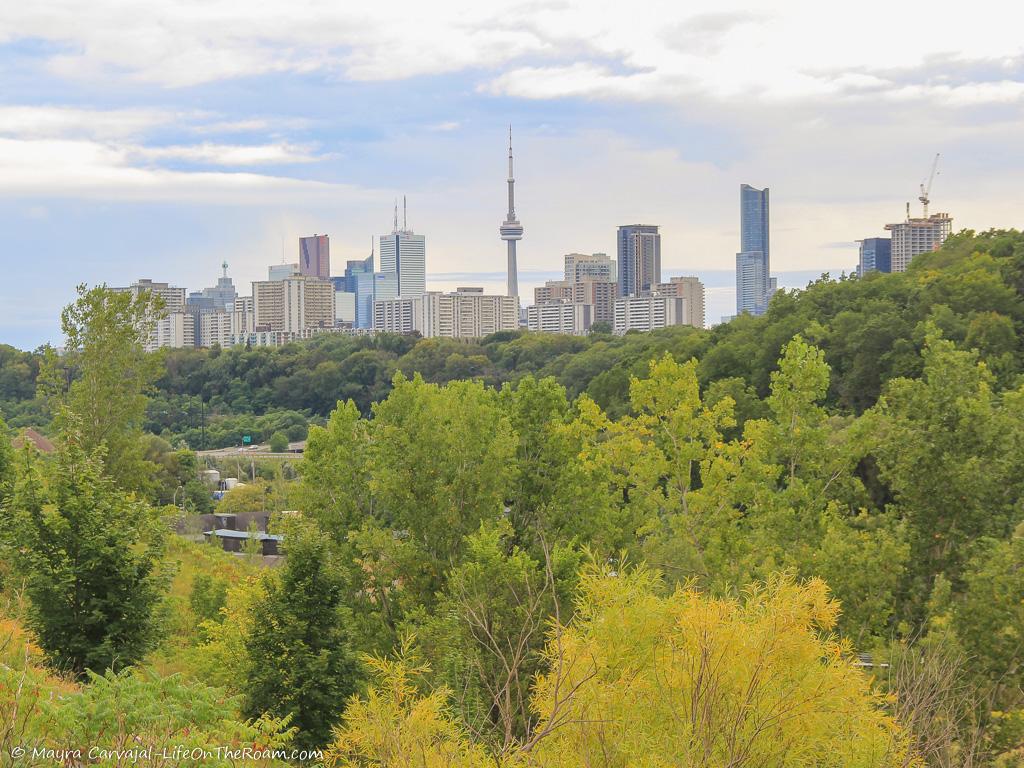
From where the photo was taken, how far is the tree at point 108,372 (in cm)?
2114

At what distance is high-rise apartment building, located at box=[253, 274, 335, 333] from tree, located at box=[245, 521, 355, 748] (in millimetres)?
185940

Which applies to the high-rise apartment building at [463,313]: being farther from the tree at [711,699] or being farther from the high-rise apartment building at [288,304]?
the tree at [711,699]

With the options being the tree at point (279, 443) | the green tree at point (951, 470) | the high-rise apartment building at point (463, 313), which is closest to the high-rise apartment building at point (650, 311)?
the high-rise apartment building at point (463, 313)

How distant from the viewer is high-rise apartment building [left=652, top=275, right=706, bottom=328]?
178m

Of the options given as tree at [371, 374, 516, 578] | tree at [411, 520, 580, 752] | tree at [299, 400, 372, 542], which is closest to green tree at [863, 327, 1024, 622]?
tree at [411, 520, 580, 752]

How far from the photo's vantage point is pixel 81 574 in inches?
432

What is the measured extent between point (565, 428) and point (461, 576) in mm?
5954

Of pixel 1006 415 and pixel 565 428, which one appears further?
pixel 565 428

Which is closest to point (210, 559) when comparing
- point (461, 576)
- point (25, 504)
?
point (461, 576)

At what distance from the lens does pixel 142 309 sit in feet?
71.3

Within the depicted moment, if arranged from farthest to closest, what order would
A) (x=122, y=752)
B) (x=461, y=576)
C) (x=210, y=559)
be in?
(x=210, y=559)
(x=461, y=576)
(x=122, y=752)

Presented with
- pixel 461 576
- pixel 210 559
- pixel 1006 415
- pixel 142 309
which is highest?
pixel 142 309

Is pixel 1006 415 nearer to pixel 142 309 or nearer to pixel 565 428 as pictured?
pixel 565 428

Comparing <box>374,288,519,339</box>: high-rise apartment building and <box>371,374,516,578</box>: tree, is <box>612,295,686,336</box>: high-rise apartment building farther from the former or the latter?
<box>371,374,516,578</box>: tree
